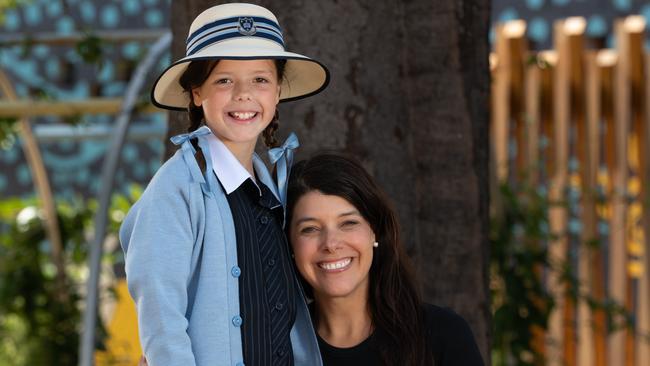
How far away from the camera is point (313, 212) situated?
2.87m

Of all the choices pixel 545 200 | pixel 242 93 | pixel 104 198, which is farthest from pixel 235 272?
pixel 545 200

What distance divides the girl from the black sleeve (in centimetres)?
27

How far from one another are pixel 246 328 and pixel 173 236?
27 cm

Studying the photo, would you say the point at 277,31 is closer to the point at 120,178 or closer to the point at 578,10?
the point at 578,10

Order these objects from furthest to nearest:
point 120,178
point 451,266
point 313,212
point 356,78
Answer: point 120,178 < point 451,266 < point 356,78 < point 313,212

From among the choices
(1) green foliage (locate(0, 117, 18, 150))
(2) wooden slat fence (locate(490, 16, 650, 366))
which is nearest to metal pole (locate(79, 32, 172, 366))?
(1) green foliage (locate(0, 117, 18, 150))

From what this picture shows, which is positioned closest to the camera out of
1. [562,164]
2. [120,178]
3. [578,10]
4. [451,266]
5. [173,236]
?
[173,236]

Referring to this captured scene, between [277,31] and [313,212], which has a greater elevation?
[277,31]

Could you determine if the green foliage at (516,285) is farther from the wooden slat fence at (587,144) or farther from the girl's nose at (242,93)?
the girl's nose at (242,93)

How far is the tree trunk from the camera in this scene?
140 inches

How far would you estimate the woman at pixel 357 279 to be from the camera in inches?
113

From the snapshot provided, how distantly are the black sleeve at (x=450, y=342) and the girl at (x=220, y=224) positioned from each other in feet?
0.88

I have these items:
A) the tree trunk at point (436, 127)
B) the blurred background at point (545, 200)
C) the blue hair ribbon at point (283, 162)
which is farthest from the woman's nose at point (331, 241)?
the blurred background at point (545, 200)

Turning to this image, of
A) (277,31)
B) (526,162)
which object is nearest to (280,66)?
(277,31)
